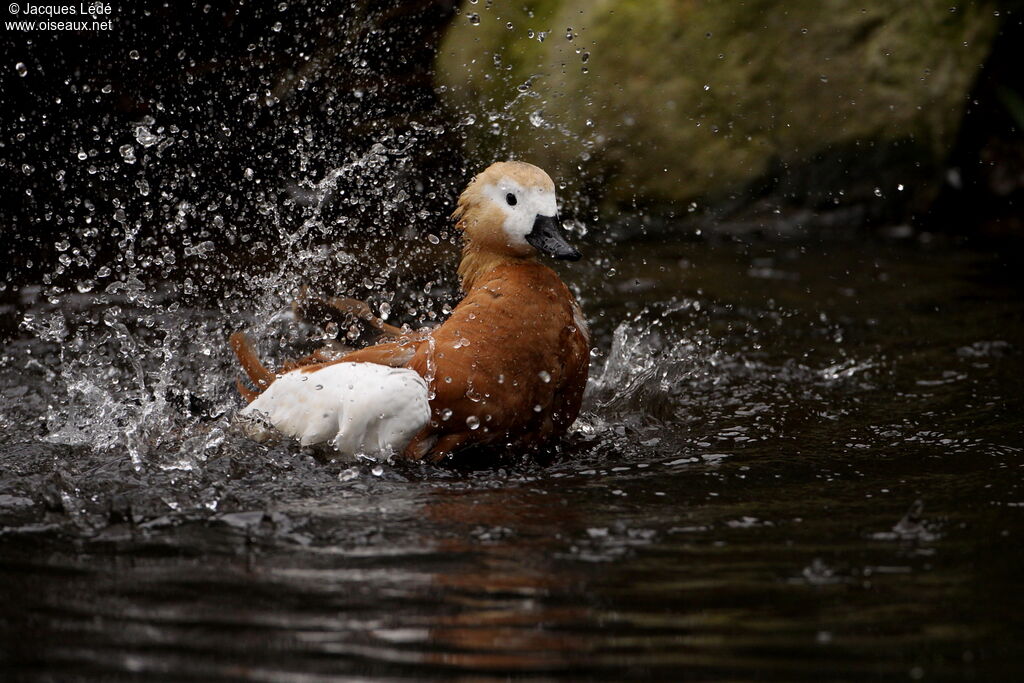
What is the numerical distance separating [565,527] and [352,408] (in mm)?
1010

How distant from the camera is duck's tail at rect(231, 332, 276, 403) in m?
4.63

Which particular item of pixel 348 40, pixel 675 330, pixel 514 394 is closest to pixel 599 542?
pixel 514 394

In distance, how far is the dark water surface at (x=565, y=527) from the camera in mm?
2479

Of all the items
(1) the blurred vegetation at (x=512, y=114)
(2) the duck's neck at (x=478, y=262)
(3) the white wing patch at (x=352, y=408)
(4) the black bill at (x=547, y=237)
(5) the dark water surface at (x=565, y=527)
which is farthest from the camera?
(1) the blurred vegetation at (x=512, y=114)

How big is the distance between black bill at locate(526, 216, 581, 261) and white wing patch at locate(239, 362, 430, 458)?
604mm

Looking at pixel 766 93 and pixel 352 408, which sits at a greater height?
pixel 766 93

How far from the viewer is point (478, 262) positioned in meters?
4.27

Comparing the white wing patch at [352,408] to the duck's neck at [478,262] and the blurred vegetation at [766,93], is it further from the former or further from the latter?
the blurred vegetation at [766,93]

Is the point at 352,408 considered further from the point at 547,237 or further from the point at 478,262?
the point at 547,237

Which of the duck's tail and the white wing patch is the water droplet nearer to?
the duck's tail

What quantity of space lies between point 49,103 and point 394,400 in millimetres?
4933

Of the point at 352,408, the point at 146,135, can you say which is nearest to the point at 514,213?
the point at 352,408

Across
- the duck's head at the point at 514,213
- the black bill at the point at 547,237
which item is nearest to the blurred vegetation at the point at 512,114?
the duck's head at the point at 514,213

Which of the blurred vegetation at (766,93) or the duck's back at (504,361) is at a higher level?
the blurred vegetation at (766,93)
